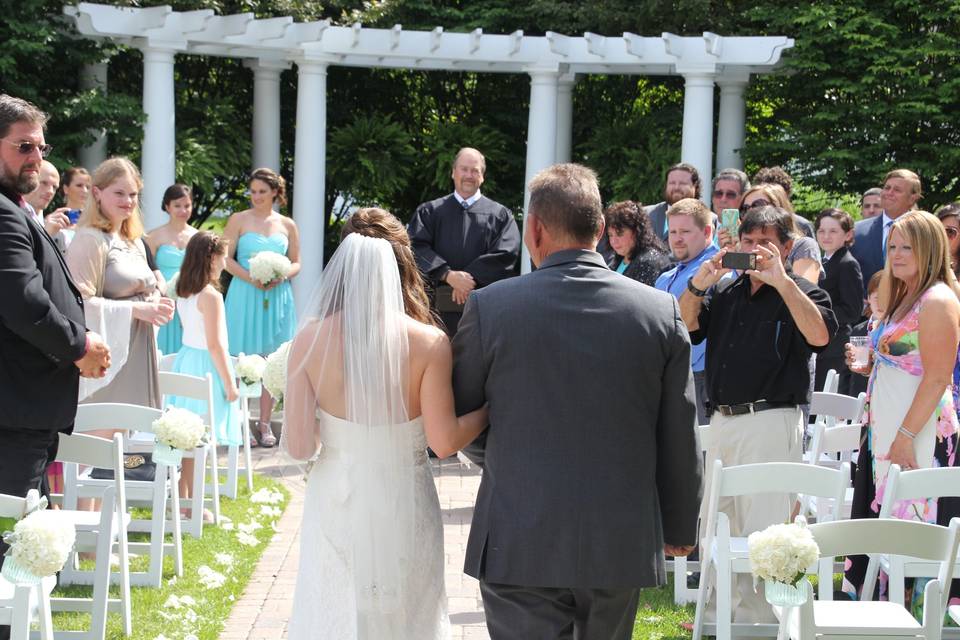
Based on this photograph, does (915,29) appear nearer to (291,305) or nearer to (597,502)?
(291,305)

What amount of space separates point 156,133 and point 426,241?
4.11 metres

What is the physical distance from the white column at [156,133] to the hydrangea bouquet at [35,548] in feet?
29.0

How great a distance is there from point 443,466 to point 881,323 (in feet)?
15.2

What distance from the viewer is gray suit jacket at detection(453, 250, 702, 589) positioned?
3457mm

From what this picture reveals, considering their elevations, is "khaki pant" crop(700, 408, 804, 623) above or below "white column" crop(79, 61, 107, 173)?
below

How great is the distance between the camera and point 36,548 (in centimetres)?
357

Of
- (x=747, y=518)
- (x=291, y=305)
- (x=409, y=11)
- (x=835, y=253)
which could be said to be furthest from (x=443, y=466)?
(x=409, y=11)

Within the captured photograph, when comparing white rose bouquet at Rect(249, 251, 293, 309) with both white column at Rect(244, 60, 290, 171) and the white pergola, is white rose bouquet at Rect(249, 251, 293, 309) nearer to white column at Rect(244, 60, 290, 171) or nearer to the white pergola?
the white pergola

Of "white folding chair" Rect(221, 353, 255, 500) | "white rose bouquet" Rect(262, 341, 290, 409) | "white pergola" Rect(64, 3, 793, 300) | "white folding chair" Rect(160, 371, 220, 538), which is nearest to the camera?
"white rose bouquet" Rect(262, 341, 290, 409)

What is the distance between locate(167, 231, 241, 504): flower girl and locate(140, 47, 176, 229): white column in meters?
4.42

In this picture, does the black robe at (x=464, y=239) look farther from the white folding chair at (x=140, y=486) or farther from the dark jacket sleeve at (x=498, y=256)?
the white folding chair at (x=140, y=486)

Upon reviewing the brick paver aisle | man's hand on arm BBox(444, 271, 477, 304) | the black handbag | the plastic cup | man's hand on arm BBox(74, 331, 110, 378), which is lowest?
the brick paver aisle

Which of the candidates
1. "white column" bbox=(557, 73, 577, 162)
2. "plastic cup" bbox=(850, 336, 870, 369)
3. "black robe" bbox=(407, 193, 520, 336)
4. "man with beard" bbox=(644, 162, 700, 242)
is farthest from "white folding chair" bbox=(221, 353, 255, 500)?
"white column" bbox=(557, 73, 577, 162)

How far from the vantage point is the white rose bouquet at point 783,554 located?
145 inches
